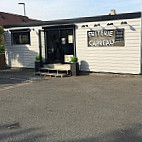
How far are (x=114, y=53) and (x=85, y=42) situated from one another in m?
1.77

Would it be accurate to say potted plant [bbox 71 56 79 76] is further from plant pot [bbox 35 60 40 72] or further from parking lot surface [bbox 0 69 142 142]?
parking lot surface [bbox 0 69 142 142]

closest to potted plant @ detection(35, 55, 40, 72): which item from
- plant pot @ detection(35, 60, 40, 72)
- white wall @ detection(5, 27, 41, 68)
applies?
plant pot @ detection(35, 60, 40, 72)

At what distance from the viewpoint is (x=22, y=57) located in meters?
13.7

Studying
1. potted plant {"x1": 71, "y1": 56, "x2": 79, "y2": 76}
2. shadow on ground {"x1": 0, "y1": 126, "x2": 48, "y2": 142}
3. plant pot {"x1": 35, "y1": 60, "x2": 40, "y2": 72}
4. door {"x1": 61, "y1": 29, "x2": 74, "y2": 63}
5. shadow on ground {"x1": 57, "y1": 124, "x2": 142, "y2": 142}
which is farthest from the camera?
plant pot {"x1": 35, "y1": 60, "x2": 40, "y2": 72}

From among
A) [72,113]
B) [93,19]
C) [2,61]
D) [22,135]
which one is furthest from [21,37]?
[22,135]

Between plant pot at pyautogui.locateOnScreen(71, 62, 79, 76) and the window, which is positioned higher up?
the window

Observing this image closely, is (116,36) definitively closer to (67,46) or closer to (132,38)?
(132,38)

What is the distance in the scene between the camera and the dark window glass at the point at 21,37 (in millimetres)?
13344

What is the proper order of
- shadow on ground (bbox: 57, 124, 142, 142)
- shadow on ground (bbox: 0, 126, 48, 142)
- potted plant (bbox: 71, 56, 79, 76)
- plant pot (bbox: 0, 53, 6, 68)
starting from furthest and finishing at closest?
plant pot (bbox: 0, 53, 6, 68)
potted plant (bbox: 71, 56, 79, 76)
shadow on ground (bbox: 0, 126, 48, 142)
shadow on ground (bbox: 57, 124, 142, 142)

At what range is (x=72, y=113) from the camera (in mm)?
5176

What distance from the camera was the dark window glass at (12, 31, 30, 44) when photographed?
13.3 m

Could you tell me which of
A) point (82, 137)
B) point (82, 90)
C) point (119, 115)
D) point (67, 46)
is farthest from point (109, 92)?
point (67, 46)

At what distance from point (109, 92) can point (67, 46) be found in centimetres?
545

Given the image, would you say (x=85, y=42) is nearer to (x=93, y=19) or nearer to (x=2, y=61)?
(x=93, y=19)
